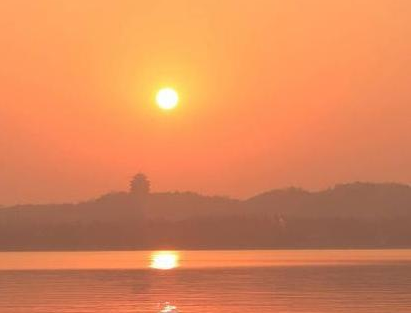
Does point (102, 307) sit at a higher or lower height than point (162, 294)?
lower

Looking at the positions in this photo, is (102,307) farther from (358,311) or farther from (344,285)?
(344,285)

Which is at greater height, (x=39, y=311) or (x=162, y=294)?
(x=162, y=294)

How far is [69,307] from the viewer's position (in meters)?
54.5

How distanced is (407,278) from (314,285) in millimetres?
12979

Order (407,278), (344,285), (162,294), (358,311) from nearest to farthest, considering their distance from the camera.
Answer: (358,311) < (162,294) < (344,285) < (407,278)

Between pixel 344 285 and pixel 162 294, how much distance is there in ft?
53.6

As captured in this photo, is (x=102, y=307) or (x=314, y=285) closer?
(x=102, y=307)

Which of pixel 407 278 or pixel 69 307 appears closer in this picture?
pixel 69 307

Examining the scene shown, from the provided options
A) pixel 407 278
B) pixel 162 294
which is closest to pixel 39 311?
pixel 162 294
